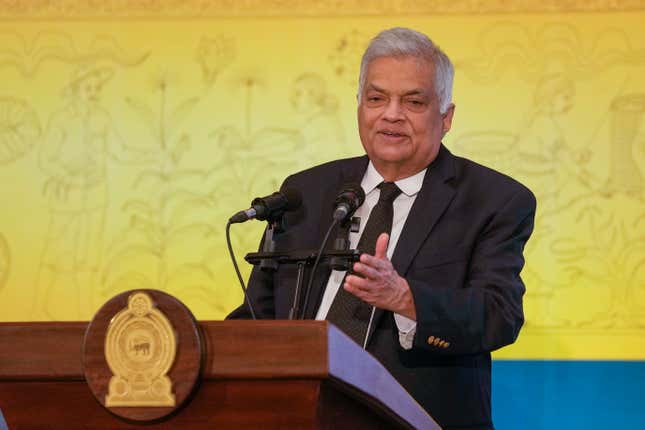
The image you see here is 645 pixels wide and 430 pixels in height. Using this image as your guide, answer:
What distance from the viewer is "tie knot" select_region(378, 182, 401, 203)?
8.06 feet

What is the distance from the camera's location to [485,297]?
7.07 feet

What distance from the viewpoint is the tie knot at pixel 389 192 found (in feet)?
8.06

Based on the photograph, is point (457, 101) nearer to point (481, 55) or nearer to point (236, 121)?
point (481, 55)

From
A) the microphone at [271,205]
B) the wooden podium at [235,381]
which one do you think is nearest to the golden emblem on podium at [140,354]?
the wooden podium at [235,381]

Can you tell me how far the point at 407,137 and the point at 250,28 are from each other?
4.81 feet

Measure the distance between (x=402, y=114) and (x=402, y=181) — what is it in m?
0.17

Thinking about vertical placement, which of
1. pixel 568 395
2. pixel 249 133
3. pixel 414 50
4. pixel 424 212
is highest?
pixel 414 50

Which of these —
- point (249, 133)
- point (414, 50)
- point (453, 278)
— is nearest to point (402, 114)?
point (414, 50)

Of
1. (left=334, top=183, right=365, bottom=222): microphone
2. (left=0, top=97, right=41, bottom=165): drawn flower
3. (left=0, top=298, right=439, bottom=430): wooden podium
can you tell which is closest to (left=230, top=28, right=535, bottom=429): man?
(left=334, top=183, right=365, bottom=222): microphone

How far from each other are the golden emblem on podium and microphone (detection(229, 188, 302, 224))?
617 mm

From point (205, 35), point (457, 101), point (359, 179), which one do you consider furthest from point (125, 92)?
point (359, 179)

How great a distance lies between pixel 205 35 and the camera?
3.81 metres

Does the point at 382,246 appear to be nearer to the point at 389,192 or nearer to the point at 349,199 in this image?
the point at 349,199

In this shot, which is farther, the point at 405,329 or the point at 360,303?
the point at 360,303
